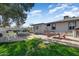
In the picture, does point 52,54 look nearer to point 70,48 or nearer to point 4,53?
point 70,48

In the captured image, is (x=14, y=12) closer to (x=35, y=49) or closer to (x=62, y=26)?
(x=35, y=49)

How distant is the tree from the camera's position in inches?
176

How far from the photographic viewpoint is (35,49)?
14.6 feet

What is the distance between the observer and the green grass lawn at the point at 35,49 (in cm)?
439

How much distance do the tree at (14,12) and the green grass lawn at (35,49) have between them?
42 cm

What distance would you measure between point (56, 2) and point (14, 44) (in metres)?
1.16

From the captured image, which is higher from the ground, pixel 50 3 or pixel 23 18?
pixel 50 3

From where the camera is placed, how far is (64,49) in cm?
443

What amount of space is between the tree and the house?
0.31 metres

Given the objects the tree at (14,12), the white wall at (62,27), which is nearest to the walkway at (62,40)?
the white wall at (62,27)

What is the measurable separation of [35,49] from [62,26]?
710mm

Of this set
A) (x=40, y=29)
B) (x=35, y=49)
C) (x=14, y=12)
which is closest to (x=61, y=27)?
(x=40, y=29)

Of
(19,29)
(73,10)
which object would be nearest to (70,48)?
(73,10)

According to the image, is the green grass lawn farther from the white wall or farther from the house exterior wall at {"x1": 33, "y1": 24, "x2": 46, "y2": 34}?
the white wall
